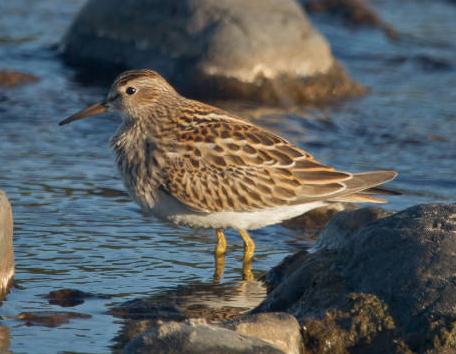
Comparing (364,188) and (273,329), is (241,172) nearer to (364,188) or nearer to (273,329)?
(364,188)

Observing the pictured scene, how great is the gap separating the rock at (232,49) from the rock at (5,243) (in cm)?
695

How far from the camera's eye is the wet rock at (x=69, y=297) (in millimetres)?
7907

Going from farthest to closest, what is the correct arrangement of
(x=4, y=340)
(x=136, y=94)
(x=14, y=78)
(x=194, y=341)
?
(x=14, y=78) < (x=136, y=94) < (x=4, y=340) < (x=194, y=341)

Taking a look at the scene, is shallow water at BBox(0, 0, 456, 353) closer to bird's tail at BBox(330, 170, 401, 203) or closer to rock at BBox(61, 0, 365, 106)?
rock at BBox(61, 0, 365, 106)

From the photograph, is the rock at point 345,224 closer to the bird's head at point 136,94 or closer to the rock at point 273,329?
the rock at point 273,329

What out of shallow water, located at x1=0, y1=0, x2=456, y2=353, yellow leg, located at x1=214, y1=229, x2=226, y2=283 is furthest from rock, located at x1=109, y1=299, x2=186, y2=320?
yellow leg, located at x1=214, y1=229, x2=226, y2=283

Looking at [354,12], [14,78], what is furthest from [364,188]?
[354,12]

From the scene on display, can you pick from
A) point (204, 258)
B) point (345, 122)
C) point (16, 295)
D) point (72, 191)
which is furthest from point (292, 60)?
point (16, 295)

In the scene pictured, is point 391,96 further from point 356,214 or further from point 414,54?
point 356,214

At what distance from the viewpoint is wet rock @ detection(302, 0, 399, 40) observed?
19.5 m

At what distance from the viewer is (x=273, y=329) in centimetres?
671

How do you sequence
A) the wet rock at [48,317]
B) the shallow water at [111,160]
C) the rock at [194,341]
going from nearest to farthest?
the rock at [194,341], the wet rock at [48,317], the shallow water at [111,160]

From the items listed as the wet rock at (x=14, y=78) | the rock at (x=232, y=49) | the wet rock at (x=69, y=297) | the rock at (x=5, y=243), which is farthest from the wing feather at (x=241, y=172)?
the wet rock at (x=14, y=78)

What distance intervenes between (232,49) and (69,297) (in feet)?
23.3
